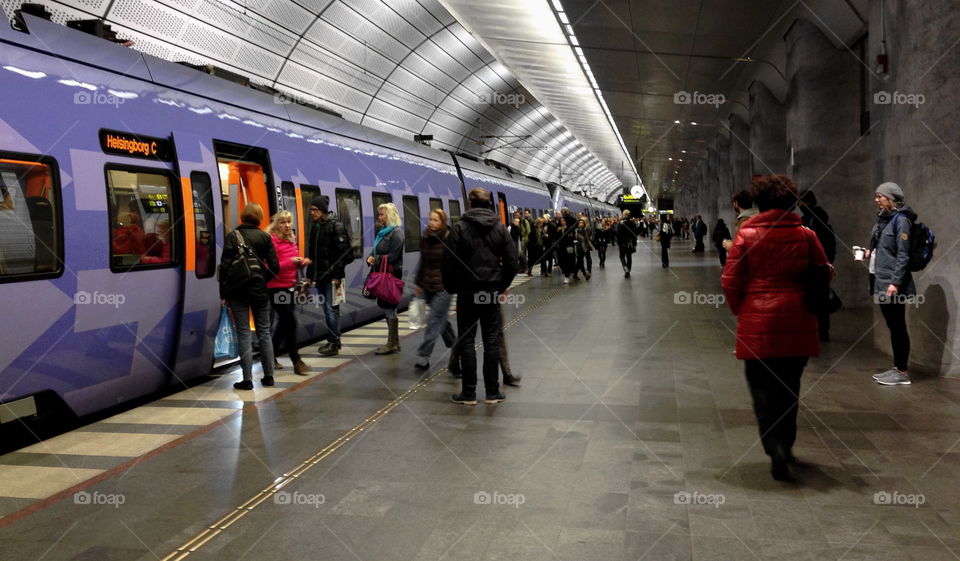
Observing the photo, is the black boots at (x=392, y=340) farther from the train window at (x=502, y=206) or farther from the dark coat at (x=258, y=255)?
the train window at (x=502, y=206)

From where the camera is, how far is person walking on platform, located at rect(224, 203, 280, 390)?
7.92 m

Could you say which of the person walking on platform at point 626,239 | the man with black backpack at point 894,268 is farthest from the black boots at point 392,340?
the person walking on platform at point 626,239

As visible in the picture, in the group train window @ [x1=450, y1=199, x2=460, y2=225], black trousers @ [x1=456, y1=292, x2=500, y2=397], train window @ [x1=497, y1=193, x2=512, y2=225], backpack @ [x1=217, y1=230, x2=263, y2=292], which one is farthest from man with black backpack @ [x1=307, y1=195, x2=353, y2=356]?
train window @ [x1=497, y1=193, x2=512, y2=225]

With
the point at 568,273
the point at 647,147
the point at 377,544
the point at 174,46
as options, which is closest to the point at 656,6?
the point at 568,273

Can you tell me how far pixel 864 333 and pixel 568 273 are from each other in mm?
10809

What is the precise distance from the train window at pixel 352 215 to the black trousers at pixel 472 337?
506 centimetres

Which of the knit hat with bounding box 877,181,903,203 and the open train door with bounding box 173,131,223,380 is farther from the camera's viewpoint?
the open train door with bounding box 173,131,223,380

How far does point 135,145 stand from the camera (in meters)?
7.34

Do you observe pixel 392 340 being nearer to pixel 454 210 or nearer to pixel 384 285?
pixel 384 285

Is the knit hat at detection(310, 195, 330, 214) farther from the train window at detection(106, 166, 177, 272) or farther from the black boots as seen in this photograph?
the train window at detection(106, 166, 177, 272)

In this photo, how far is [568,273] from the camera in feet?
70.8

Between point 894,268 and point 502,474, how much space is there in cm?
453

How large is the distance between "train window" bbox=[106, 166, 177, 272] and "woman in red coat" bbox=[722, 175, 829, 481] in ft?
16.6

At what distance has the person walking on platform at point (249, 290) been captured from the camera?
7.92m
